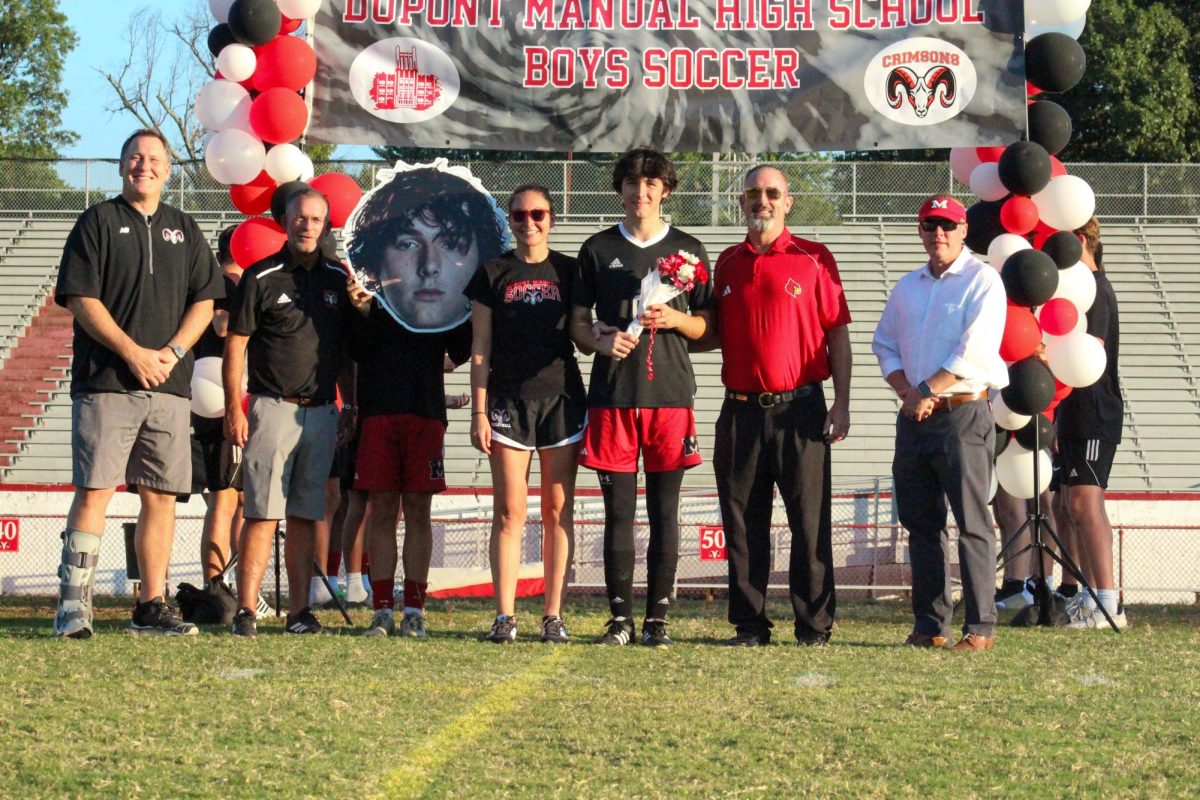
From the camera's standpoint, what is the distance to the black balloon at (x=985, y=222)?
745 cm

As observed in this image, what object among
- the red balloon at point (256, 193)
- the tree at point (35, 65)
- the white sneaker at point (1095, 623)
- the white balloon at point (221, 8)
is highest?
the tree at point (35, 65)

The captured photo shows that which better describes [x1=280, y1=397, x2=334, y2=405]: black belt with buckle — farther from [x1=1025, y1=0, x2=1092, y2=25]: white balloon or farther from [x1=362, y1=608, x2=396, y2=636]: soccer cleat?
[x1=1025, y1=0, x2=1092, y2=25]: white balloon

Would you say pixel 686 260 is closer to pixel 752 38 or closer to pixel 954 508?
pixel 954 508

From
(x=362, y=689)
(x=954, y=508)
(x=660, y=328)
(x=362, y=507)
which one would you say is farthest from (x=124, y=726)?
(x=362, y=507)

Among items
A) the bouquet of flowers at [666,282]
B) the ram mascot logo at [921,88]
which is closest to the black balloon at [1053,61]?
the ram mascot logo at [921,88]

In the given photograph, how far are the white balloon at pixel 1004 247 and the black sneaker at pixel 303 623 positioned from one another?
137 inches

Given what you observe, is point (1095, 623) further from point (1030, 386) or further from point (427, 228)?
point (427, 228)

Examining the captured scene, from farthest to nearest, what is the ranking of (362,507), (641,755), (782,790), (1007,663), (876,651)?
1. (362,507)
2. (876,651)
3. (1007,663)
4. (641,755)
5. (782,790)

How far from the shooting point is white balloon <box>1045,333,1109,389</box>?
22.9 ft

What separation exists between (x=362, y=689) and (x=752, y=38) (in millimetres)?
4705

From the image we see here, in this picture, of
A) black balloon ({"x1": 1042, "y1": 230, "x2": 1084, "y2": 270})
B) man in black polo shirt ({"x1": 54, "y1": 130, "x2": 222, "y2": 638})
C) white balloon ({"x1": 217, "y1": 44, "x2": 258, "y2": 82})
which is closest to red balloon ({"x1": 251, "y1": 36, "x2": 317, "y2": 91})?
white balloon ({"x1": 217, "y1": 44, "x2": 258, "y2": 82})

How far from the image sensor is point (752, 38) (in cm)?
809

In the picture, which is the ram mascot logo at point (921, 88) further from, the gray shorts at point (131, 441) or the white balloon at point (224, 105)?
the gray shorts at point (131, 441)

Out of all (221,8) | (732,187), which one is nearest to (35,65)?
(732,187)
